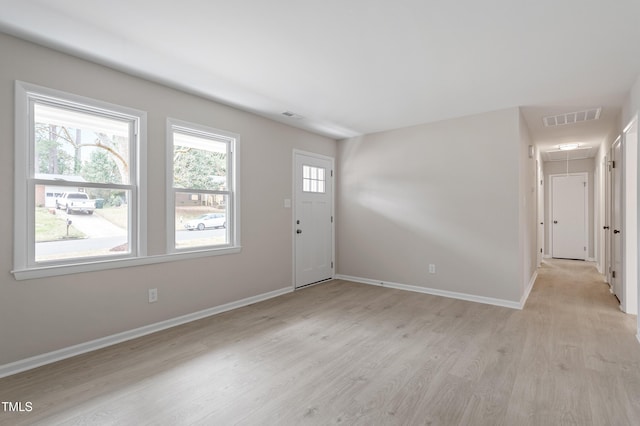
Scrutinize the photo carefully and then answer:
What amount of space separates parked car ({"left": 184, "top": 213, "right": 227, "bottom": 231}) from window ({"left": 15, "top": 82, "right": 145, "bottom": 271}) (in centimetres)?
59

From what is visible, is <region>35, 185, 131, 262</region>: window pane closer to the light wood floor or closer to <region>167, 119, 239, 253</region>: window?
<region>167, 119, 239, 253</region>: window

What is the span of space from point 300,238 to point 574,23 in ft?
12.6

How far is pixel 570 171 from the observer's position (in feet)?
24.9

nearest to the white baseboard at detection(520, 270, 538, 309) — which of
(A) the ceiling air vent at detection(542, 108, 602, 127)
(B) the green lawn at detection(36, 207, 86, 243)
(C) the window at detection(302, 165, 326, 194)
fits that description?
(A) the ceiling air vent at detection(542, 108, 602, 127)

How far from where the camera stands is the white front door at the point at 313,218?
16.2 ft

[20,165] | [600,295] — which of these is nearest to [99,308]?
[20,165]

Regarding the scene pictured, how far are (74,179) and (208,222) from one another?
4.49 ft

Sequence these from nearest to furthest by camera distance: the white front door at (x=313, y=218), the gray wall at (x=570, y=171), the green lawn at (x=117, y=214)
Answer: the green lawn at (x=117, y=214), the white front door at (x=313, y=218), the gray wall at (x=570, y=171)

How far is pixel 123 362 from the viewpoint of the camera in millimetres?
2527

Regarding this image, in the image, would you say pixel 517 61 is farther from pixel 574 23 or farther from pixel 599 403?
pixel 599 403

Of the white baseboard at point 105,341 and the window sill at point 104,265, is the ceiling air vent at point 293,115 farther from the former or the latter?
the white baseboard at point 105,341

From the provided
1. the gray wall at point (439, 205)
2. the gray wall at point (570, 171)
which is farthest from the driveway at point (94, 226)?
the gray wall at point (570, 171)

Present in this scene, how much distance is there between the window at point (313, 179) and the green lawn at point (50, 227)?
10.1 feet

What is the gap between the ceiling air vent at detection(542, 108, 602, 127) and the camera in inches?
158
